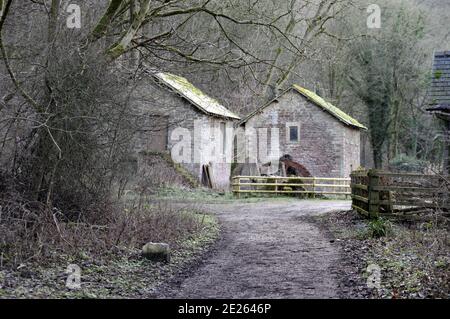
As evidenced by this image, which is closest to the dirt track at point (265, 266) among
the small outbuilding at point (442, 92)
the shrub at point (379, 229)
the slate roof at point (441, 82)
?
the shrub at point (379, 229)

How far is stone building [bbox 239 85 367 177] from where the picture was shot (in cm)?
3444

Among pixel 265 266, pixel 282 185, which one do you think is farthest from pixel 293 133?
pixel 265 266

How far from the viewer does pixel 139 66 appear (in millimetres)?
13773

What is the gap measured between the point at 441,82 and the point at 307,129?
15465 mm

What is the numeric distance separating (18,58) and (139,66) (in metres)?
3.16

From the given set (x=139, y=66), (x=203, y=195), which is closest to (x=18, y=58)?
(x=139, y=66)

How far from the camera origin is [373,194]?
1579 cm

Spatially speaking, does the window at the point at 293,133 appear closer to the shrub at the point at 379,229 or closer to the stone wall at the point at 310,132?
the stone wall at the point at 310,132

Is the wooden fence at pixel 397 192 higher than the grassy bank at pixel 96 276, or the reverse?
the wooden fence at pixel 397 192

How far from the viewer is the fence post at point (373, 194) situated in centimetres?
1577

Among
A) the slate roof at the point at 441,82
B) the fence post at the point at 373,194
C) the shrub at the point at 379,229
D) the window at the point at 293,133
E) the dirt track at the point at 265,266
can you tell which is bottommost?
the dirt track at the point at 265,266

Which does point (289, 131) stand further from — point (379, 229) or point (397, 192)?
point (379, 229)

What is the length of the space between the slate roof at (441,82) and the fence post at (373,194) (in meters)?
4.70
